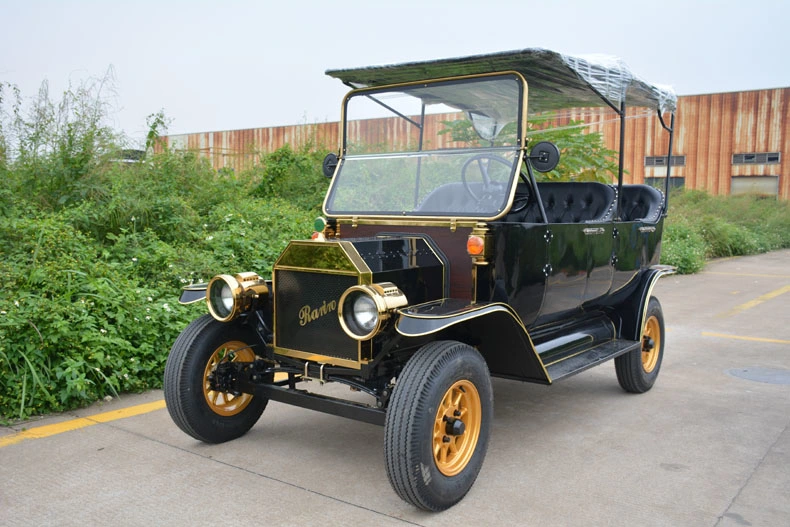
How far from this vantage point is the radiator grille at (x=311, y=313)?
12.1ft

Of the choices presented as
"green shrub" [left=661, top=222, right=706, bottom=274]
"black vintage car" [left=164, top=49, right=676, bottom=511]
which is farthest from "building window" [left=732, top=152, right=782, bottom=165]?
"black vintage car" [left=164, top=49, right=676, bottom=511]

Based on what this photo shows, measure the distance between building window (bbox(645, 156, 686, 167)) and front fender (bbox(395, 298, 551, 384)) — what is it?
22.3m

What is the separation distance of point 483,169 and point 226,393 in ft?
6.61

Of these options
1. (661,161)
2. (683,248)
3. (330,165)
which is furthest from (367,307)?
(661,161)

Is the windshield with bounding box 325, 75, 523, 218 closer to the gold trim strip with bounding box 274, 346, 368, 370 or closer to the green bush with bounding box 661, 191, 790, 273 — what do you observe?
the gold trim strip with bounding box 274, 346, 368, 370

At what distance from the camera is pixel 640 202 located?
6199mm

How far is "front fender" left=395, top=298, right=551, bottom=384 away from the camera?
3.29m

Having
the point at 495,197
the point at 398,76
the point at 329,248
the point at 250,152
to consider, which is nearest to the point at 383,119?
the point at 398,76

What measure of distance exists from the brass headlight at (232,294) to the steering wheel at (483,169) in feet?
4.42

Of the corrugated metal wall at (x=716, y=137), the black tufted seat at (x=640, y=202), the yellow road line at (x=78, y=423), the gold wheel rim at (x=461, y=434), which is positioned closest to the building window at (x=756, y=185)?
the corrugated metal wall at (x=716, y=137)

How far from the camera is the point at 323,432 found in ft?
14.7

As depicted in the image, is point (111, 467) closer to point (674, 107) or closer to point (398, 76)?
point (398, 76)

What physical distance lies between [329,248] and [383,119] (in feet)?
6.56

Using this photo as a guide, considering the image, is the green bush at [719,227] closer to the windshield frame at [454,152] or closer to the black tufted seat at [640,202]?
the black tufted seat at [640,202]
